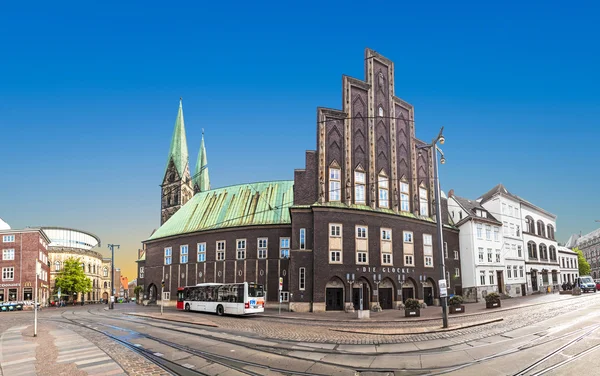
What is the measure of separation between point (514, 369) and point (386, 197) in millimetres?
34924

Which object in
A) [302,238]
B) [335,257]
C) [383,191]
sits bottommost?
[335,257]

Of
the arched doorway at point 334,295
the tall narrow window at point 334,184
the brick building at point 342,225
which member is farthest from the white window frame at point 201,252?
the tall narrow window at point 334,184

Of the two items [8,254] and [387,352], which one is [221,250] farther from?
[8,254]

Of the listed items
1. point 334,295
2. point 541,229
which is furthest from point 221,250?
point 541,229

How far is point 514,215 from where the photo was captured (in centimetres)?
6750

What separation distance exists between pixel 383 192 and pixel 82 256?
327ft

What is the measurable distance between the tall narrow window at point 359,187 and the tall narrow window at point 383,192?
7.53 ft

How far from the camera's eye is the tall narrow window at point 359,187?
4539 cm

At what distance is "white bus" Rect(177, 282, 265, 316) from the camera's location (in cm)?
3776

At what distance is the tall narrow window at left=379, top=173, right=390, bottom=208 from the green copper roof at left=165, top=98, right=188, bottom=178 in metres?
56.2

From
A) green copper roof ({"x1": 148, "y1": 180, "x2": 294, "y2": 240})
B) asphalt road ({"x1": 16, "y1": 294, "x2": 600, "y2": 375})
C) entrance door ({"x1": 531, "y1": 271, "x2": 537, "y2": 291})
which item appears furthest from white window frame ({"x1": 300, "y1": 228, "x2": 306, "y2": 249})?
entrance door ({"x1": 531, "y1": 271, "x2": 537, "y2": 291})

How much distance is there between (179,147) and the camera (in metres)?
95.4

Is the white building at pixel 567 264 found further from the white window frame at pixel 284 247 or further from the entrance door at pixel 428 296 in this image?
the white window frame at pixel 284 247

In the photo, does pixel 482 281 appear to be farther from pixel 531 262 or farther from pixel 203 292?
pixel 203 292
